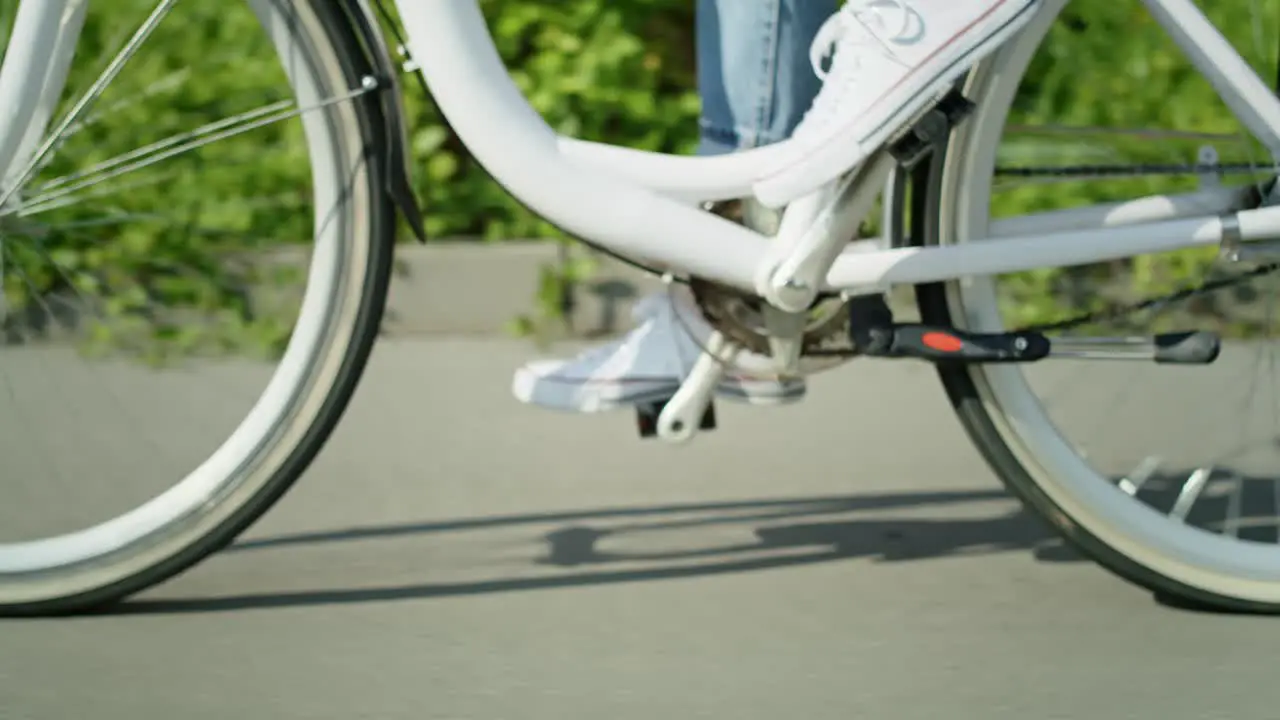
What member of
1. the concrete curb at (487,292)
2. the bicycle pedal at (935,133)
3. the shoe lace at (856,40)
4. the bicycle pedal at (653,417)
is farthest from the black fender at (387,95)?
the concrete curb at (487,292)

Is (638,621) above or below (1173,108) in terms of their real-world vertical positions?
below

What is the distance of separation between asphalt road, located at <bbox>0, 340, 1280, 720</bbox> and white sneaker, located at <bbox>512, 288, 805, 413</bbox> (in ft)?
1.10

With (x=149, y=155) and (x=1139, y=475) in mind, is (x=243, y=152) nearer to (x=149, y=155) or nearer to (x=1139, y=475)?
(x=149, y=155)

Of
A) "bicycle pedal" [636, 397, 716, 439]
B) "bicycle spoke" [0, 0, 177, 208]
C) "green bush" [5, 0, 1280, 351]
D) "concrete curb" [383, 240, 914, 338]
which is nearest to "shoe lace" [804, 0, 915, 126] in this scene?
"green bush" [5, 0, 1280, 351]

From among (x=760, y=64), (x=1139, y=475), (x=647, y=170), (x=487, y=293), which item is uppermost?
(x=760, y=64)

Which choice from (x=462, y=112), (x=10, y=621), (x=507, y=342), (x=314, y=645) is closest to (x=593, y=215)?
(x=462, y=112)

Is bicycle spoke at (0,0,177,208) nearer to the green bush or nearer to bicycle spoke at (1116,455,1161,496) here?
the green bush

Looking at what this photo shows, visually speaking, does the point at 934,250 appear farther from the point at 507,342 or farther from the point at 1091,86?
the point at 507,342

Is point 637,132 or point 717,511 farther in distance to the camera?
point 637,132

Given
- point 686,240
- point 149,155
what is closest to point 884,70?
point 686,240

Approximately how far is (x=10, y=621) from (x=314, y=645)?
17.7 inches

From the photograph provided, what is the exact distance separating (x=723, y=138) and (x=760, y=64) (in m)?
0.13

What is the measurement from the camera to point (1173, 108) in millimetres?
4012

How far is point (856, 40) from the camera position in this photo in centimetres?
264
